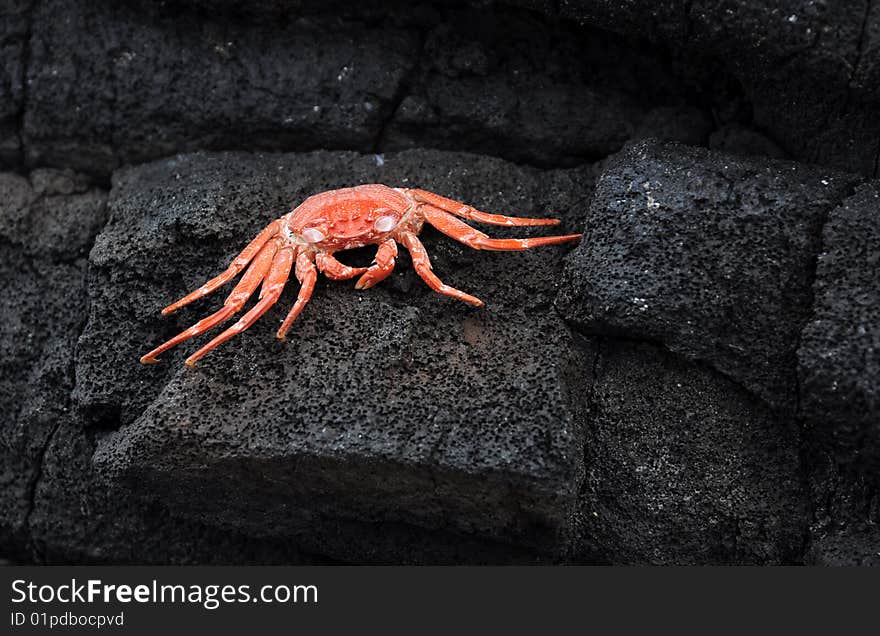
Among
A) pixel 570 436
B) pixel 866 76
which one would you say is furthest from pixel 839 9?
pixel 570 436

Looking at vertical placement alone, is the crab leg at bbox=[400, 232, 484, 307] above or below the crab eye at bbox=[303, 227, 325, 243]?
below

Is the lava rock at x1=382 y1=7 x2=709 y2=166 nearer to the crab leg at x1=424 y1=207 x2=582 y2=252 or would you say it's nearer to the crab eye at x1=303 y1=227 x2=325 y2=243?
the crab leg at x1=424 y1=207 x2=582 y2=252

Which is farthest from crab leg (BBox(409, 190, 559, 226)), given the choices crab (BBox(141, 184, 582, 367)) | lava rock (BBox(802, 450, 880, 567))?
lava rock (BBox(802, 450, 880, 567))

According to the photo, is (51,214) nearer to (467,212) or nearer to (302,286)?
(302,286)

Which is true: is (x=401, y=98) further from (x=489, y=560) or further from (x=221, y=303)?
(x=489, y=560)

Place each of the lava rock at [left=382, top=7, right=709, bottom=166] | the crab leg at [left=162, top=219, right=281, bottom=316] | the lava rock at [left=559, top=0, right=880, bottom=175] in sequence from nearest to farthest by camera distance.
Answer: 1. the lava rock at [left=559, top=0, right=880, bottom=175]
2. the crab leg at [left=162, top=219, right=281, bottom=316]
3. the lava rock at [left=382, top=7, right=709, bottom=166]

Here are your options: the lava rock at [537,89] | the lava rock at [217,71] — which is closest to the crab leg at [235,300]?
the lava rock at [217,71]
